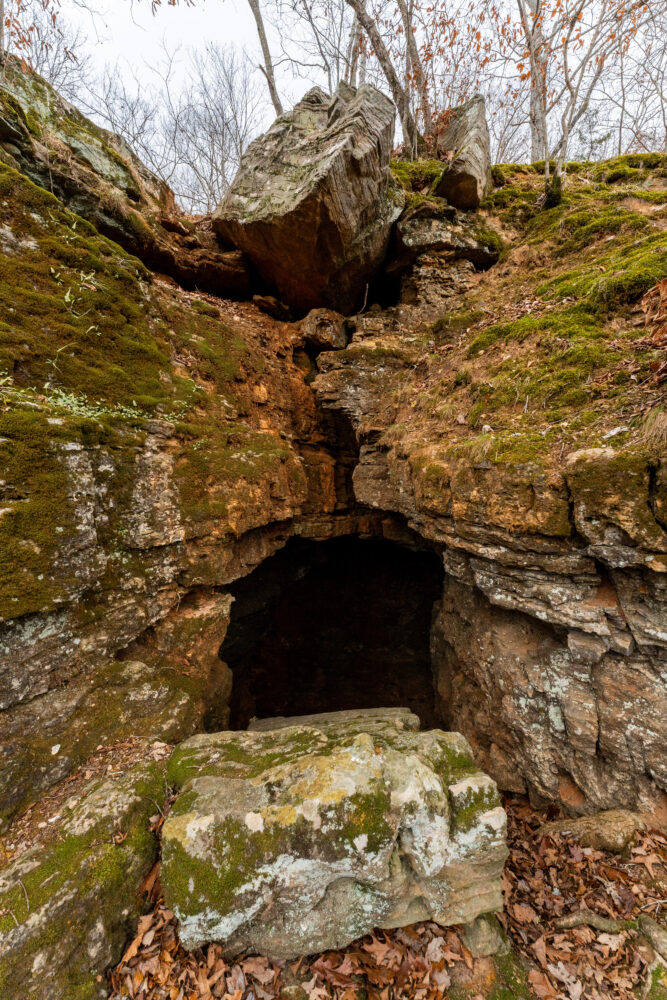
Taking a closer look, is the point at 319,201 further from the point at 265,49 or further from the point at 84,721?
the point at 265,49

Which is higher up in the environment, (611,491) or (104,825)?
(611,491)

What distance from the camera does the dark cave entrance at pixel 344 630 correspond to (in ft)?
29.6

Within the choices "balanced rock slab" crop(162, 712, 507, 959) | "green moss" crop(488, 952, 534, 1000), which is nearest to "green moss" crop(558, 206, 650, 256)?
"balanced rock slab" crop(162, 712, 507, 959)

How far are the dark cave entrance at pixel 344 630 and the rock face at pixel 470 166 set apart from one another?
333 inches

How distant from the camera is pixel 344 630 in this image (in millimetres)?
9953

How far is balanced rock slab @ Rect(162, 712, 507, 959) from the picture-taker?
2.58m

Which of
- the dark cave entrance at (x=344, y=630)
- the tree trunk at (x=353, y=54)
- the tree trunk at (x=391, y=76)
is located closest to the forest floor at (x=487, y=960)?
the dark cave entrance at (x=344, y=630)

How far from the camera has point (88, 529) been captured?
3.69m

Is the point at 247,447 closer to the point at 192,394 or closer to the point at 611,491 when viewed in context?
the point at 192,394

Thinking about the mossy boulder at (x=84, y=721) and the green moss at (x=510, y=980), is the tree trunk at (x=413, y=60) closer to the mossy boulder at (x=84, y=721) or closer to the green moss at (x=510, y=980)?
the mossy boulder at (x=84, y=721)

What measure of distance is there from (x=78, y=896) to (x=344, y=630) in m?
7.72

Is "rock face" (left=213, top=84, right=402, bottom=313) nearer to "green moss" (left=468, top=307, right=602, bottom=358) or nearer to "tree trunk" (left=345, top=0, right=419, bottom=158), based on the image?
"tree trunk" (left=345, top=0, right=419, bottom=158)

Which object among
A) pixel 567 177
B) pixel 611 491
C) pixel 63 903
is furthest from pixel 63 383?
→ pixel 567 177

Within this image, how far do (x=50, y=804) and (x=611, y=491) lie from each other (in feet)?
18.9
